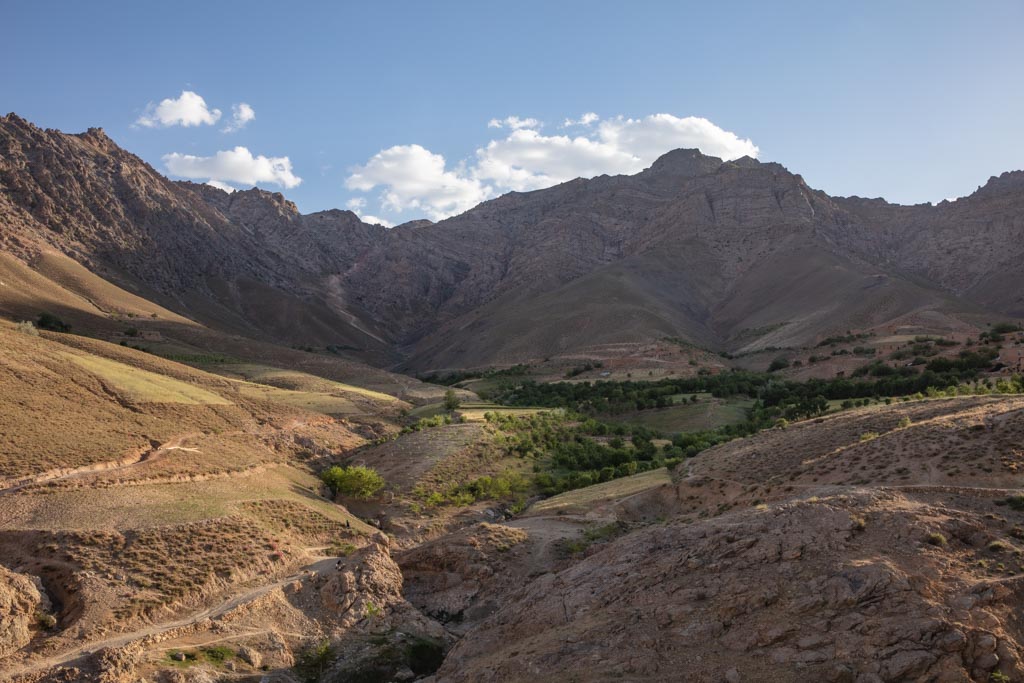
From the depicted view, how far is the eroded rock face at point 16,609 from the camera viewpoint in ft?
65.1

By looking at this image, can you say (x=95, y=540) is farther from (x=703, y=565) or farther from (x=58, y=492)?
(x=703, y=565)

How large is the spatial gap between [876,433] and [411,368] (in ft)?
→ 393

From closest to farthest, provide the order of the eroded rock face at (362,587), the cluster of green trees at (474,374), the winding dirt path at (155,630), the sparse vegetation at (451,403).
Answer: the winding dirt path at (155,630) → the eroded rock face at (362,587) → the sparse vegetation at (451,403) → the cluster of green trees at (474,374)

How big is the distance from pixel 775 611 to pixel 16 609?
2070cm

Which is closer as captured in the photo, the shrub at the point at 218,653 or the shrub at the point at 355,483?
the shrub at the point at 218,653

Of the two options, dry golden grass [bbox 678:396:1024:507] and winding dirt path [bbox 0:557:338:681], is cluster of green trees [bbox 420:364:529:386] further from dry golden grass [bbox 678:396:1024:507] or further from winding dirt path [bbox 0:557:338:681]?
winding dirt path [bbox 0:557:338:681]

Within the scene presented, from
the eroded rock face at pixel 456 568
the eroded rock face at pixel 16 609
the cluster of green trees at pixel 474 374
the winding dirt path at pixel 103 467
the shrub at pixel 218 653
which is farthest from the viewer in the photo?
the cluster of green trees at pixel 474 374

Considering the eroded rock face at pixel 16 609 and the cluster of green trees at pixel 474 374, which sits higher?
the cluster of green trees at pixel 474 374

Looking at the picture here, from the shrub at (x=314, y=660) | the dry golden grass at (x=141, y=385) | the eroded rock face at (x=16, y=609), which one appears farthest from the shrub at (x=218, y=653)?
the dry golden grass at (x=141, y=385)

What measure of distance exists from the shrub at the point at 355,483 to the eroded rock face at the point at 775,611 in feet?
56.7

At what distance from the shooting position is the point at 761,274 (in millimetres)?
145500

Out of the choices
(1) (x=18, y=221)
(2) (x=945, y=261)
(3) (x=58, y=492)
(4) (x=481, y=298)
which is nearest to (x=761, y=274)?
(2) (x=945, y=261)

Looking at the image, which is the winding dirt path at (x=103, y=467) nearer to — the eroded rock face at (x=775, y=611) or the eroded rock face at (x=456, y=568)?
the eroded rock face at (x=456, y=568)

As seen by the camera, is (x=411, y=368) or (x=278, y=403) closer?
(x=278, y=403)
